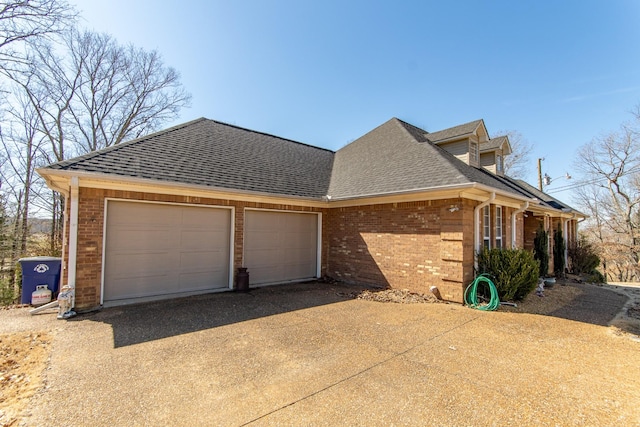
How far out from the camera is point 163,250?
7.29m

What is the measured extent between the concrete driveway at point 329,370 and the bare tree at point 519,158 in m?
22.8

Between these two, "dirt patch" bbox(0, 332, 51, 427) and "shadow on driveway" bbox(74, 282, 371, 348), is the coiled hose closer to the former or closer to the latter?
"shadow on driveway" bbox(74, 282, 371, 348)

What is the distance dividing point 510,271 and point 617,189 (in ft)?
81.4

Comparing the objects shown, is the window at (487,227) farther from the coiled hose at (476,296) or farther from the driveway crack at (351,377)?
the driveway crack at (351,377)

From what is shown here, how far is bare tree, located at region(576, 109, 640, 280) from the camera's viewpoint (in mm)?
21438

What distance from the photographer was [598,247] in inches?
651

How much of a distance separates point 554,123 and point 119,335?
21.9 metres

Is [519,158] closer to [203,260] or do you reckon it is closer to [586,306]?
[586,306]

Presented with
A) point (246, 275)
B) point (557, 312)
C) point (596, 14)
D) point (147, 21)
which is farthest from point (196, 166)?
point (596, 14)

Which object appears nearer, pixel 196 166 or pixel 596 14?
pixel 196 166

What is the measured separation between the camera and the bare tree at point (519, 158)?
2498cm

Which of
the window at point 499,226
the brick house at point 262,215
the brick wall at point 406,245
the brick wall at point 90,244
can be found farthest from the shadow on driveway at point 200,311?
the window at point 499,226

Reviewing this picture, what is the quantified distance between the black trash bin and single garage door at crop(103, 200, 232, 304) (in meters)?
1.61

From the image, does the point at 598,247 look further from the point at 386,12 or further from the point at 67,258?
the point at 67,258
